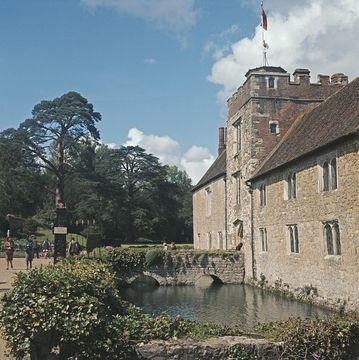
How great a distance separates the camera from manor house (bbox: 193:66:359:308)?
51.8 ft

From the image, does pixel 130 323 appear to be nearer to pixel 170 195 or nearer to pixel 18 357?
pixel 18 357

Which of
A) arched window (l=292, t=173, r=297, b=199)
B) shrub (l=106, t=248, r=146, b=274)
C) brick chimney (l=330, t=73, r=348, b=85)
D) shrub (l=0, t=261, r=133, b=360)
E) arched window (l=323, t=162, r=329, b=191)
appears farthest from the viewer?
brick chimney (l=330, t=73, r=348, b=85)

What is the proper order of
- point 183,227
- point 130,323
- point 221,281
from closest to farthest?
point 130,323 → point 221,281 → point 183,227

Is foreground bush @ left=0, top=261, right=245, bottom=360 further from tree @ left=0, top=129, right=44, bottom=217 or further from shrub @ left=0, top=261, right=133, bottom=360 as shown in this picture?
tree @ left=0, top=129, right=44, bottom=217

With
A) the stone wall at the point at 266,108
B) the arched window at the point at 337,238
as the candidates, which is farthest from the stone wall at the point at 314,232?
the stone wall at the point at 266,108

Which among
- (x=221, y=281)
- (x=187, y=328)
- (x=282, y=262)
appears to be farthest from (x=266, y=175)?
(x=187, y=328)

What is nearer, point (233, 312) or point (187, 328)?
point (187, 328)

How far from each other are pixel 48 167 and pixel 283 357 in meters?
43.0

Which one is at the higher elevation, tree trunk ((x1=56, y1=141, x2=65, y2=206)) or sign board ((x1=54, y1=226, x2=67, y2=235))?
tree trunk ((x1=56, y1=141, x2=65, y2=206))

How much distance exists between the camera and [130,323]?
6859mm

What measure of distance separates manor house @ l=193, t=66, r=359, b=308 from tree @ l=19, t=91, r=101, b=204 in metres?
17.9

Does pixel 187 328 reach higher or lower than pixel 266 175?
lower

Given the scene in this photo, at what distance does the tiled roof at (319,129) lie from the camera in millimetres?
16594

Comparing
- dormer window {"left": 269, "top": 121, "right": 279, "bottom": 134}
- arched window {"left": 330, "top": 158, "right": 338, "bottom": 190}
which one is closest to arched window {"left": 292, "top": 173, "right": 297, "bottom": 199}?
arched window {"left": 330, "top": 158, "right": 338, "bottom": 190}
